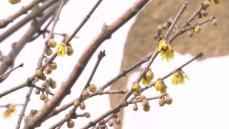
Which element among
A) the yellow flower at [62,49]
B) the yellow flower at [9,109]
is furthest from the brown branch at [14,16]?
the yellow flower at [9,109]

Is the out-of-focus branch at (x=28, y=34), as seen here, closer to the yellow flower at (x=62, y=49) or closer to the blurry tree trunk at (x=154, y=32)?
the yellow flower at (x=62, y=49)

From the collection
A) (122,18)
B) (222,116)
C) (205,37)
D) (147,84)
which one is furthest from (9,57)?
Answer: (205,37)

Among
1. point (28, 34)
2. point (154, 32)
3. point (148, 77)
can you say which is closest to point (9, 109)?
point (28, 34)

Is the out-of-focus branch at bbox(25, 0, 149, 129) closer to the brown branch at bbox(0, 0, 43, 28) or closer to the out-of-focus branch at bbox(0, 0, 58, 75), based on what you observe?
the brown branch at bbox(0, 0, 43, 28)

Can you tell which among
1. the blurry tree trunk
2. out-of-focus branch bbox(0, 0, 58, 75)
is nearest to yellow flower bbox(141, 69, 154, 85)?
out-of-focus branch bbox(0, 0, 58, 75)

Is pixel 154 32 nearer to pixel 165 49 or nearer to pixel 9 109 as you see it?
pixel 9 109
